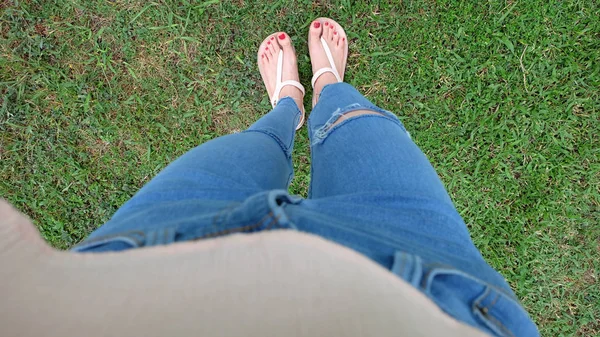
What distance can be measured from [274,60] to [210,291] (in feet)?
5.67

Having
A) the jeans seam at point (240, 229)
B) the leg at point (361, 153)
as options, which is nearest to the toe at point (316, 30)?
the leg at point (361, 153)

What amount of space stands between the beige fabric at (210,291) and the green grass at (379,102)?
5.19 feet

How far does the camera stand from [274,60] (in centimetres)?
212

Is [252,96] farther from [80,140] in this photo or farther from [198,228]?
[198,228]

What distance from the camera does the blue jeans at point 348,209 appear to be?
2.54 ft

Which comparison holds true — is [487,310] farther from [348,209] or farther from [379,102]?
[379,102]

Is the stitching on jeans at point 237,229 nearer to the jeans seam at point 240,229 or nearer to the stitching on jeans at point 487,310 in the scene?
the jeans seam at point 240,229

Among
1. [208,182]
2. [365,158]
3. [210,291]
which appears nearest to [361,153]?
[365,158]

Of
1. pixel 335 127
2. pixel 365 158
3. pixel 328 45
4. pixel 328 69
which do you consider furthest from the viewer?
pixel 328 69

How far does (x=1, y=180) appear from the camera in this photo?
2.24 metres

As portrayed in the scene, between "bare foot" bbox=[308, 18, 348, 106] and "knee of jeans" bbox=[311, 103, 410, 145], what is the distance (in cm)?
65

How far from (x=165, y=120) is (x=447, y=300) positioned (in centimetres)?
192

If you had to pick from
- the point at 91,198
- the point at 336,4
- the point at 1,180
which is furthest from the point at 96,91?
the point at 336,4

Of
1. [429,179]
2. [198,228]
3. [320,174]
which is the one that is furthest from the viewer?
[320,174]
